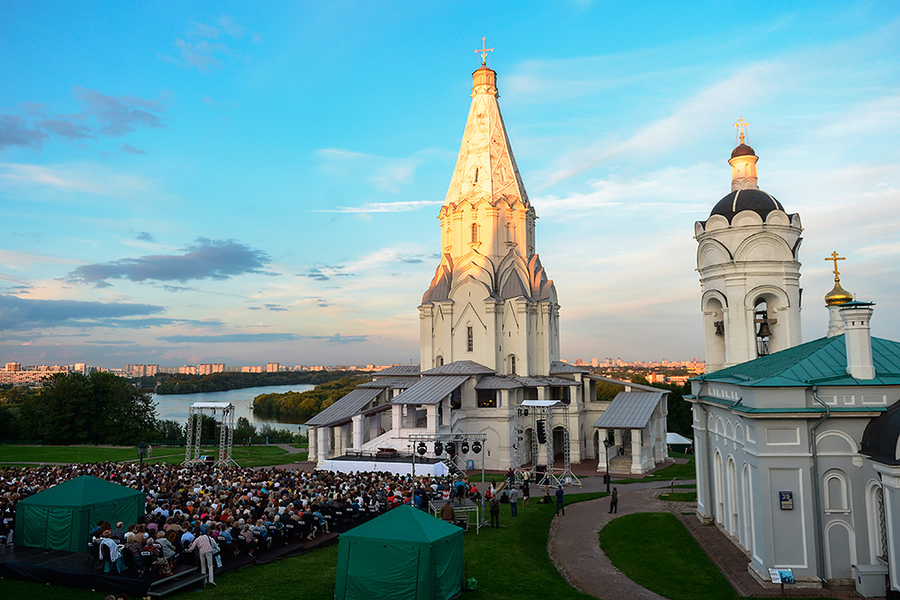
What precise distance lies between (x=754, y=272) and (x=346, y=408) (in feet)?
91.1

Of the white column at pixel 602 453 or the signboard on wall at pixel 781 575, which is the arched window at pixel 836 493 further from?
the white column at pixel 602 453

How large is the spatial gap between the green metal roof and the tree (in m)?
53.6

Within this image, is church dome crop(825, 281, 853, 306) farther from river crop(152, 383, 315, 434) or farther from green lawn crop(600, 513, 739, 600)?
river crop(152, 383, 315, 434)

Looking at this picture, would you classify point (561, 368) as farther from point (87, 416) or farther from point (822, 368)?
point (87, 416)

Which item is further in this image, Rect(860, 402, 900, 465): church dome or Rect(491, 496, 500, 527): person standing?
Rect(491, 496, 500, 527): person standing

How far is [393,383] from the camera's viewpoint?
44.2 meters

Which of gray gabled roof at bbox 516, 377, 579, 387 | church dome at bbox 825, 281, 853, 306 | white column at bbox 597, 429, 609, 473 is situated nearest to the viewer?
church dome at bbox 825, 281, 853, 306

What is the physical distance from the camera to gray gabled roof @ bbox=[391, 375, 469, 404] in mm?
35500

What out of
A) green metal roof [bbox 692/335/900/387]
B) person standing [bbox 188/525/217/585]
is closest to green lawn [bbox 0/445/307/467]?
person standing [bbox 188/525/217/585]

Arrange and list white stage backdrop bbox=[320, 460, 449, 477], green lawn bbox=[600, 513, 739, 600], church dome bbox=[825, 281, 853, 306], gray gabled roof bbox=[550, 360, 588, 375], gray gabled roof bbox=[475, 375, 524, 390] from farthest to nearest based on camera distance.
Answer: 1. gray gabled roof bbox=[550, 360, 588, 375]
2. gray gabled roof bbox=[475, 375, 524, 390]
3. white stage backdrop bbox=[320, 460, 449, 477]
4. church dome bbox=[825, 281, 853, 306]
5. green lawn bbox=[600, 513, 739, 600]

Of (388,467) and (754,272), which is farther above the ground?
(754,272)

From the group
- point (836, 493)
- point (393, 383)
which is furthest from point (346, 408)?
point (836, 493)

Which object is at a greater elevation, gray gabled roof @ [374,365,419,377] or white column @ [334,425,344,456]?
gray gabled roof @ [374,365,419,377]

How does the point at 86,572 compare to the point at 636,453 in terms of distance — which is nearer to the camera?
the point at 86,572
